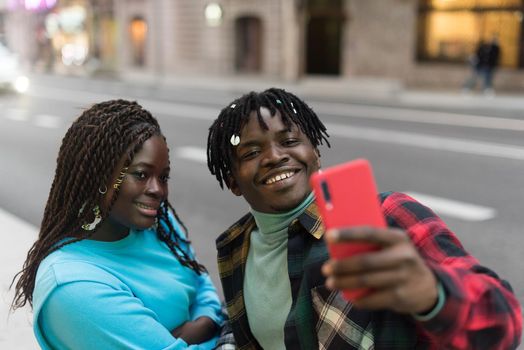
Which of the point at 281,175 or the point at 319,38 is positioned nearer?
the point at 281,175

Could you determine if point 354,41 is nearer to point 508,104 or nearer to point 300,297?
point 508,104

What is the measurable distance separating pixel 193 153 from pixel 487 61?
12013 millimetres

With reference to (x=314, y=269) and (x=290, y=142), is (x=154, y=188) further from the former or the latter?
(x=314, y=269)

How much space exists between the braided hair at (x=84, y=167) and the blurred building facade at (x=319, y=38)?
64.8 ft

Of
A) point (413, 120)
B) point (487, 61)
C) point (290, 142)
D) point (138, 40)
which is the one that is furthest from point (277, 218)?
point (138, 40)

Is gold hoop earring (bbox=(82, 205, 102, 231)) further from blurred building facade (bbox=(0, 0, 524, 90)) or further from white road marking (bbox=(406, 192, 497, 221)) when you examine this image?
blurred building facade (bbox=(0, 0, 524, 90))

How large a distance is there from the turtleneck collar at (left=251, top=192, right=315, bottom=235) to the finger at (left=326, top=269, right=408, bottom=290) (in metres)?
0.83

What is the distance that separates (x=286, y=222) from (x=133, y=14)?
3303 centimetres

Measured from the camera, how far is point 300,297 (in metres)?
1.81

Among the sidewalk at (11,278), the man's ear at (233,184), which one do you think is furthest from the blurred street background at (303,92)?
the man's ear at (233,184)

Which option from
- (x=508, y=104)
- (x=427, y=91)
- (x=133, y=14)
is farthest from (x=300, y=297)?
(x=133, y=14)

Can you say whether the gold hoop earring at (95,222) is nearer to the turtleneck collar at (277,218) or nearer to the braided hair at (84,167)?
the braided hair at (84,167)

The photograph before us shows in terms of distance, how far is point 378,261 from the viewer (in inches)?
41.7

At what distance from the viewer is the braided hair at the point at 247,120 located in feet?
6.54
